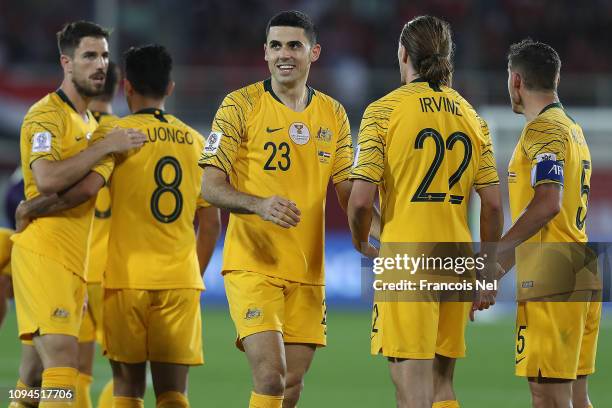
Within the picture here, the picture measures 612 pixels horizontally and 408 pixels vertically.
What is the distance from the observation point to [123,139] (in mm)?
6301

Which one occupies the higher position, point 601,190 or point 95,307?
point 601,190

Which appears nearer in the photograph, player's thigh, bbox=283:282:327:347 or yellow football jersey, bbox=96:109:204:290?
player's thigh, bbox=283:282:327:347

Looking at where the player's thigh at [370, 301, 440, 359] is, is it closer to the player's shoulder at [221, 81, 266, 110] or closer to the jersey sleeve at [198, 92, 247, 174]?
the jersey sleeve at [198, 92, 247, 174]

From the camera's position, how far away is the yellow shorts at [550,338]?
5.82 m

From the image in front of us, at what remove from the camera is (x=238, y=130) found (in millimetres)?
5973

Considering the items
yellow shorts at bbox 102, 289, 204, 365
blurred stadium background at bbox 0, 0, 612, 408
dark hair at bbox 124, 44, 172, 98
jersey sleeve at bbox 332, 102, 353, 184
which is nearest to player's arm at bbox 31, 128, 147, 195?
dark hair at bbox 124, 44, 172, 98

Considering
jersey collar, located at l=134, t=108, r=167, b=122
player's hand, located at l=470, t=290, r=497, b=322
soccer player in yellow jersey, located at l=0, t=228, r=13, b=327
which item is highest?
jersey collar, located at l=134, t=108, r=167, b=122

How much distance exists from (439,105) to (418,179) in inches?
15.7

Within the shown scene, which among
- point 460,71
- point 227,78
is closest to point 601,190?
point 460,71

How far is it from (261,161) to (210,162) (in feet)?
1.09

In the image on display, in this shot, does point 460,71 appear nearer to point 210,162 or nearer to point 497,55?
point 497,55

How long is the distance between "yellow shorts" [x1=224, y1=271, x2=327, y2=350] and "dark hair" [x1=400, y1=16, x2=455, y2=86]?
1401mm

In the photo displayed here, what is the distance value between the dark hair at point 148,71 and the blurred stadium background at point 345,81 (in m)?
3.29

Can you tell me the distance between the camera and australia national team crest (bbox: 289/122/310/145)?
6.08 m
